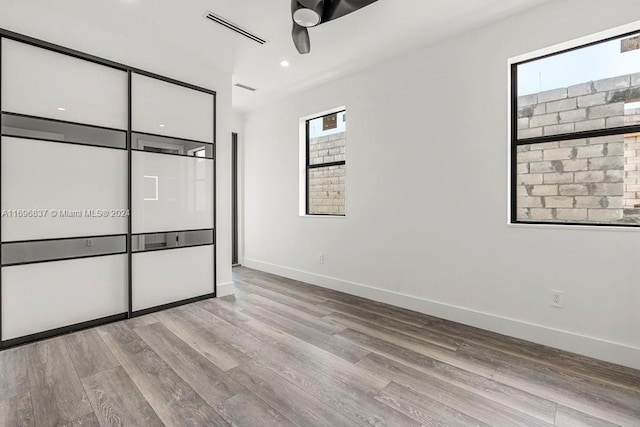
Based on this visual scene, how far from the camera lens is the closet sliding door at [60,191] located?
2514 millimetres

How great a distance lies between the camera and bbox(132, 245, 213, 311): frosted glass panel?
10.6ft

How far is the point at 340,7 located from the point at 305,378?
2.65 meters

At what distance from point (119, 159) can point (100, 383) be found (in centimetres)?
204

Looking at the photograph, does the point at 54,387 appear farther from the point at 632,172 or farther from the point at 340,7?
the point at 632,172

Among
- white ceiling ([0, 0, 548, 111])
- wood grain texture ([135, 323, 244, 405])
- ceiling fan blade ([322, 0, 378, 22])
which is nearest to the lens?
wood grain texture ([135, 323, 244, 405])

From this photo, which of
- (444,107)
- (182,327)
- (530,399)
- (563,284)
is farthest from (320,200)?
(530,399)

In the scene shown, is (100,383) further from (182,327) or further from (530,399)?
(530,399)

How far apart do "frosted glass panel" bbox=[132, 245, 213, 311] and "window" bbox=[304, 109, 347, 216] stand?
169 cm

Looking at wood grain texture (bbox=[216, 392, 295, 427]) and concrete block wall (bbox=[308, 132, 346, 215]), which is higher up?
concrete block wall (bbox=[308, 132, 346, 215])

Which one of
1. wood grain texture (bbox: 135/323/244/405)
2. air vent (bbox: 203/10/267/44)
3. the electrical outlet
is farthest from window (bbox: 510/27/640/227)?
wood grain texture (bbox: 135/323/244/405)

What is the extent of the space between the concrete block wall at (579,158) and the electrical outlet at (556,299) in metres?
0.61

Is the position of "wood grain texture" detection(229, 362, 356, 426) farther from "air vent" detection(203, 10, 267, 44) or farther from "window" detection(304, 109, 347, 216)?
"air vent" detection(203, 10, 267, 44)

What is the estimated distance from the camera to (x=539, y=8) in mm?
2551

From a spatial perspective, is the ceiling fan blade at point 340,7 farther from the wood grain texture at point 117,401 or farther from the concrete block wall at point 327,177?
the wood grain texture at point 117,401
